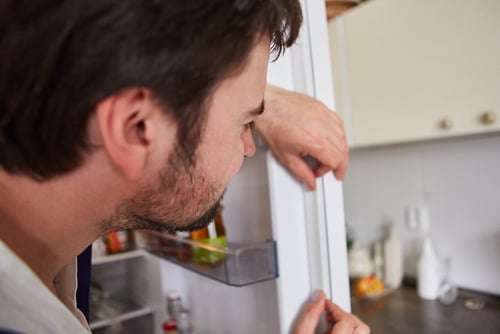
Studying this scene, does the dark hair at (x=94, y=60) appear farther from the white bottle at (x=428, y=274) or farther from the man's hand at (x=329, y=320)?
the white bottle at (x=428, y=274)

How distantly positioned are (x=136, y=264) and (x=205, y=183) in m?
1.33

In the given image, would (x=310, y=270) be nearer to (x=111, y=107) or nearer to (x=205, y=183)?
(x=205, y=183)

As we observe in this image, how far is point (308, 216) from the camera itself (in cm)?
67

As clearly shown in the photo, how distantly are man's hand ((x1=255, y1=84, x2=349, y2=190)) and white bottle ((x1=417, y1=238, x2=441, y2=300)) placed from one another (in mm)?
950

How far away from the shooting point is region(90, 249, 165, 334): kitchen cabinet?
1446 mm

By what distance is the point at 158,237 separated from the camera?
1.03 m

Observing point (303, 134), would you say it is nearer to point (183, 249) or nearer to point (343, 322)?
point (343, 322)

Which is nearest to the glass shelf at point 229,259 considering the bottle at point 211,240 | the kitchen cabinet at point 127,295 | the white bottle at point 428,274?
the bottle at point 211,240

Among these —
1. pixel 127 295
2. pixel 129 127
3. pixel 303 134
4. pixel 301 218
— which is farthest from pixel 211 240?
pixel 127 295

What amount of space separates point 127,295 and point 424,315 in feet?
4.22

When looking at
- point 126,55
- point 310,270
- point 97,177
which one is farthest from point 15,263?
point 310,270

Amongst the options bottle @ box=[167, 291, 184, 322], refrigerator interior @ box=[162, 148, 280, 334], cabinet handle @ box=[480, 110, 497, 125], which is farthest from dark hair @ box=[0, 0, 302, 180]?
cabinet handle @ box=[480, 110, 497, 125]

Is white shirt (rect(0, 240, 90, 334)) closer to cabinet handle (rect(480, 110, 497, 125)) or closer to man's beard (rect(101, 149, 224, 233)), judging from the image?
man's beard (rect(101, 149, 224, 233))

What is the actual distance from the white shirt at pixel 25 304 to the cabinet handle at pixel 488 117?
3.59 ft
